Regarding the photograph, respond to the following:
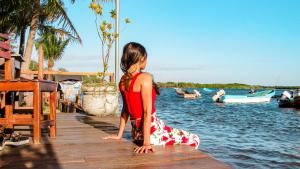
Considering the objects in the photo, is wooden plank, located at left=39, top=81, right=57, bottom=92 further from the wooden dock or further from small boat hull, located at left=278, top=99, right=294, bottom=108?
small boat hull, located at left=278, top=99, right=294, bottom=108

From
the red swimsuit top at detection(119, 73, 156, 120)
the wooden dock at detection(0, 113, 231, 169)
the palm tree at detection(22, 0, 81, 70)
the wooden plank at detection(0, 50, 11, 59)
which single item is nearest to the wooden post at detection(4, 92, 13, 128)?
the wooden plank at detection(0, 50, 11, 59)

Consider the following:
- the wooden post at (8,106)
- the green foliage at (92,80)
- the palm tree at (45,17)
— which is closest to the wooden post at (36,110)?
the wooden post at (8,106)

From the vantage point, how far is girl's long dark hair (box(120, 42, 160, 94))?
145 inches

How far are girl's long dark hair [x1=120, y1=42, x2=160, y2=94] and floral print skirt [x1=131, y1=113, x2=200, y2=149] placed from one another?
1.40ft

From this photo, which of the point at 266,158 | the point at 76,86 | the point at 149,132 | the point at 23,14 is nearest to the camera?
the point at 149,132

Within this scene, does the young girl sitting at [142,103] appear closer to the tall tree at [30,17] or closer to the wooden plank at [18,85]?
the wooden plank at [18,85]

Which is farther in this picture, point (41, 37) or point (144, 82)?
point (41, 37)

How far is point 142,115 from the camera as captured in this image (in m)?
3.82

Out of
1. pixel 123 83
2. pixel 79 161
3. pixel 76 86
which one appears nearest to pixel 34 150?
pixel 79 161

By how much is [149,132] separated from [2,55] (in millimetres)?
2325

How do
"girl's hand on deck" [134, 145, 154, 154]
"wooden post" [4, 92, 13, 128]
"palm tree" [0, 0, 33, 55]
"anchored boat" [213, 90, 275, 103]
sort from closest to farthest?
"girl's hand on deck" [134, 145, 154, 154] < "wooden post" [4, 92, 13, 128] < "palm tree" [0, 0, 33, 55] < "anchored boat" [213, 90, 275, 103]

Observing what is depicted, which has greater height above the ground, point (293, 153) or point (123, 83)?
point (123, 83)

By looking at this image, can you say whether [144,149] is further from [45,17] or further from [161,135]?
[45,17]

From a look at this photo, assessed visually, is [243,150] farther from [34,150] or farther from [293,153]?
[34,150]
